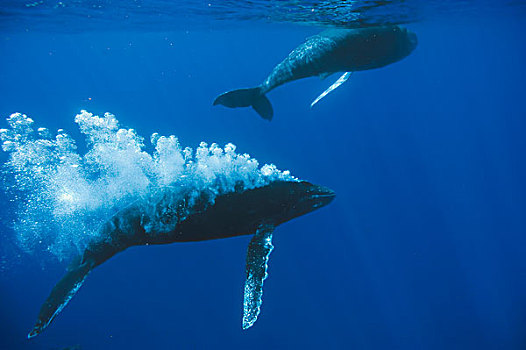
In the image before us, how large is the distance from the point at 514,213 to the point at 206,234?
138 ft

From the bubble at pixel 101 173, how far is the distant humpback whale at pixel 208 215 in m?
0.18

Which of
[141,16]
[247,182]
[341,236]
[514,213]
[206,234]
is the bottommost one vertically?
[514,213]

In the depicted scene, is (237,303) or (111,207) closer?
(111,207)

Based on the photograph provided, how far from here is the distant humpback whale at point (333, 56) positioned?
9125 millimetres

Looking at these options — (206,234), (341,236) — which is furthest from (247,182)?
(341,236)

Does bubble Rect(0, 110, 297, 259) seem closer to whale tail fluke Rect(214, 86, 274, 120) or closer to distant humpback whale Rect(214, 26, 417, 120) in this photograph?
whale tail fluke Rect(214, 86, 274, 120)

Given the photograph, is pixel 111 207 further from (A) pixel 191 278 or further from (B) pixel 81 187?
(A) pixel 191 278

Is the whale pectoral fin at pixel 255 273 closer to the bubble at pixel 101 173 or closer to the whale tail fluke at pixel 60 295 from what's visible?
the bubble at pixel 101 173

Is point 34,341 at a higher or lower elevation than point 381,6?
lower

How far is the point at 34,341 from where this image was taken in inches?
806

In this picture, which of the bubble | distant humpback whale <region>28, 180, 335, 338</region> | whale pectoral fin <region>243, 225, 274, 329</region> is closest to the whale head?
distant humpback whale <region>28, 180, 335, 338</region>

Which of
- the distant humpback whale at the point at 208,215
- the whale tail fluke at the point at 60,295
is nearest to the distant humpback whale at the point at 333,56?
the distant humpback whale at the point at 208,215

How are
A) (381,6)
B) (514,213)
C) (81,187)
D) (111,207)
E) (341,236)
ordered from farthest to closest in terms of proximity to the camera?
(514,213)
(341,236)
(381,6)
(81,187)
(111,207)

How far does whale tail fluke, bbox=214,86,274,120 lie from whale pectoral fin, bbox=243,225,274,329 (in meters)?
4.57
